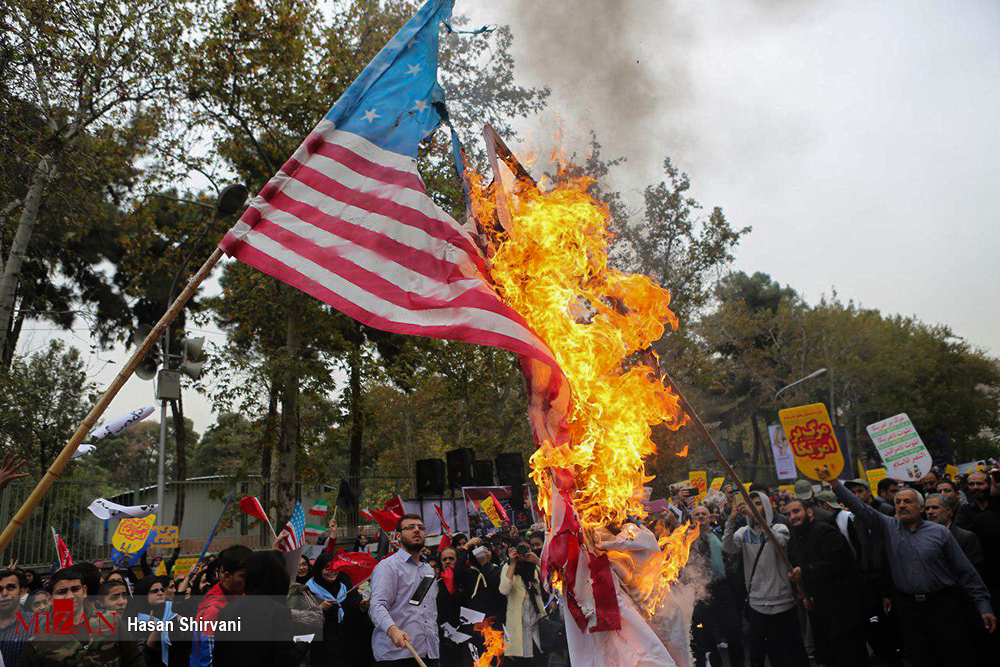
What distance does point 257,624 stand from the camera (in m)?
4.01

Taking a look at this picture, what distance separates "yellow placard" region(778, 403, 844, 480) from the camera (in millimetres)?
8195

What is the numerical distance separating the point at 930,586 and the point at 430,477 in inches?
429

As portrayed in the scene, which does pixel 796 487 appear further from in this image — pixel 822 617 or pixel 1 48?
pixel 1 48

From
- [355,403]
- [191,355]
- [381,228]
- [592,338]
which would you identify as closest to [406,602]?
[592,338]

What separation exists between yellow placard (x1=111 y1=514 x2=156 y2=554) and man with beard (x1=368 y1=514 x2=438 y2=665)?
13.3ft

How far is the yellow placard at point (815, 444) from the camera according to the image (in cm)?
820

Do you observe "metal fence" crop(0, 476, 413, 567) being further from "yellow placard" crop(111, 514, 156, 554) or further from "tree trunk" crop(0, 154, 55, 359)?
"tree trunk" crop(0, 154, 55, 359)

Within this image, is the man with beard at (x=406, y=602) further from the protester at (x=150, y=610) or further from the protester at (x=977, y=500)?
the protester at (x=977, y=500)

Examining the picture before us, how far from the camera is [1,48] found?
11.5 m

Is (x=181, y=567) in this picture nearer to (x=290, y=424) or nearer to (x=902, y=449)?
(x=290, y=424)

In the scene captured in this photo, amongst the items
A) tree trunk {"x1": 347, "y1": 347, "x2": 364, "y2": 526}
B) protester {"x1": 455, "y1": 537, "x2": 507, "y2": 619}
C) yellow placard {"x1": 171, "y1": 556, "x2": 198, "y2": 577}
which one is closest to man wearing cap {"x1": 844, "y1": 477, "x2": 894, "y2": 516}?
protester {"x1": 455, "y1": 537, "x2": 507, "y2": 619}

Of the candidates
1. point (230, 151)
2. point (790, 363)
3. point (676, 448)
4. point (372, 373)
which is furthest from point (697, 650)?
point (790, 363)

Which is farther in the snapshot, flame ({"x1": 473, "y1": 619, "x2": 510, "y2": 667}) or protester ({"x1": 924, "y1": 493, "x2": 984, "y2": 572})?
flame ({"x1": 473, "y1": 619, "x2": 510, "y2": 667})

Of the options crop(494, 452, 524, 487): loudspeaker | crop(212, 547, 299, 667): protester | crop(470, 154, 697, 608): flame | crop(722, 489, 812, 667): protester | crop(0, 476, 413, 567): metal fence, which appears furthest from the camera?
crop(494, 452, 524, 487): loudspeaker
